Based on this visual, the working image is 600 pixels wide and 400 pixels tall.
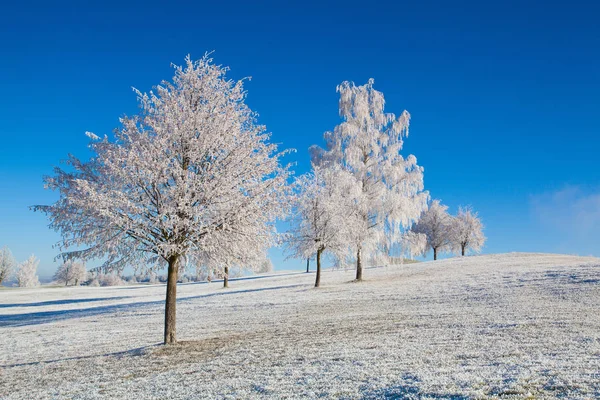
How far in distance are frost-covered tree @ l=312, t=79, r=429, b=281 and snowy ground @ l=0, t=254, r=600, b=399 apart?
7.97 m

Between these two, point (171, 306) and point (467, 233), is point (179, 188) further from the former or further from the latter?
point (467, 233)

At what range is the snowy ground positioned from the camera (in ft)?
28.7

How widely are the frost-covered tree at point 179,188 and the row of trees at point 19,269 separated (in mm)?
92877

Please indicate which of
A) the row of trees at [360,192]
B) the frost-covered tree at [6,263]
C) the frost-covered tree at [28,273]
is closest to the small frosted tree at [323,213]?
the row of trees at [360,192]

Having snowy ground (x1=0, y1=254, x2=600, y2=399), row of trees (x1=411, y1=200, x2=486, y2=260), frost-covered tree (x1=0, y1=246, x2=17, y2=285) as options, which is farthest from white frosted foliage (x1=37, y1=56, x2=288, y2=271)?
frost-covered tree (x1=0, y1=246, x2=17, y2=285)

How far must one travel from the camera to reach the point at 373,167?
3619 centimetres

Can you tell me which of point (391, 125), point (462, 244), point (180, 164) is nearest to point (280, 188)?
point (180, 164)

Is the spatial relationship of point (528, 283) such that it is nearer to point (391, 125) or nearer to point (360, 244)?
point (360, 244)

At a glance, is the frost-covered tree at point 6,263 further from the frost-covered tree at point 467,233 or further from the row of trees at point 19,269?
the frost-covered tree at point 467,233

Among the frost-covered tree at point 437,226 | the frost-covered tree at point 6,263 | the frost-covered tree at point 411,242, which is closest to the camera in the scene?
the frost-covered tree at point 411,242

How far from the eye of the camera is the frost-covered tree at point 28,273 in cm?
10094

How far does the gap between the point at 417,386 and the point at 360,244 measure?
2603 cm

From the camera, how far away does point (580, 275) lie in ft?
86.7

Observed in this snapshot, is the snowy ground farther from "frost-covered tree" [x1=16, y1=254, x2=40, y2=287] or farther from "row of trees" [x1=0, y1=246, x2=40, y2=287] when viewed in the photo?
"frost-covered tree" [x1=16, y1=254, x2=40, y2=287]
